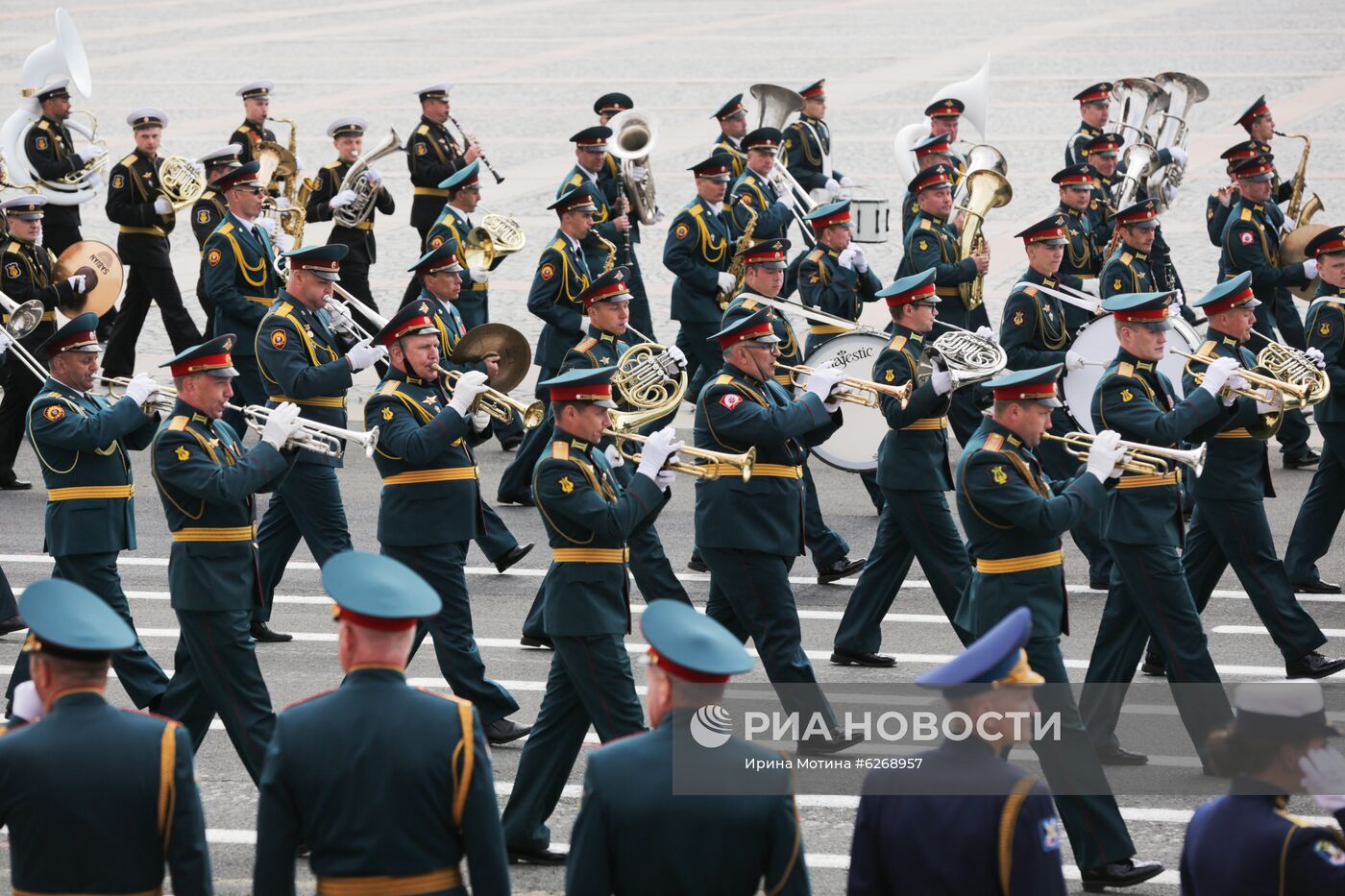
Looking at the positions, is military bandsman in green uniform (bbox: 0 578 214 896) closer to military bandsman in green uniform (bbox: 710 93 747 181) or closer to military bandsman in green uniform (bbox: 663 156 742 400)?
military bandsman in green uniform (bbox: 663 156 742 400)

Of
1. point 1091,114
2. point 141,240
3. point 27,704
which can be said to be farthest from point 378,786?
point 1091,114

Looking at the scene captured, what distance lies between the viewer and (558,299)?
13000 mm

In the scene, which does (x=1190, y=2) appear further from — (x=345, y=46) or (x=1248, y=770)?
→ (x=1248, y=770)

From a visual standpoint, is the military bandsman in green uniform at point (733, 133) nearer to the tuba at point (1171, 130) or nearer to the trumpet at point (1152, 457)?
the tuba at point (1171, 130)

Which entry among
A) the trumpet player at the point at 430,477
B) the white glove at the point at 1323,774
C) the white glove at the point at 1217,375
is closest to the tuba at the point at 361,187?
the trumpet player at the point at 430,477

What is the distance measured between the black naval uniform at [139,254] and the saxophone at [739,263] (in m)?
4.68

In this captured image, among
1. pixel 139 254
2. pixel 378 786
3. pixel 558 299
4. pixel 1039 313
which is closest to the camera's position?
pixel 378 786

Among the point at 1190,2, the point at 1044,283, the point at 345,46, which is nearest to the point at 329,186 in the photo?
the point at 1044,283

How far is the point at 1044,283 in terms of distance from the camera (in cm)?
1242

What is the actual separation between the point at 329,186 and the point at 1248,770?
13016mm

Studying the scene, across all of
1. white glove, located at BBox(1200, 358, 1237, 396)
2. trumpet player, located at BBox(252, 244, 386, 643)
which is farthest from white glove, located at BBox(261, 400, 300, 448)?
white glove, located at BBox(1200, 358, 1237, 396)

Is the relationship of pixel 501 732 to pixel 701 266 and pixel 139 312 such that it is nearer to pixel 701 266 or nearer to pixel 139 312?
pixel 701 266

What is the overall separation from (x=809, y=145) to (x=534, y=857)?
449 inches

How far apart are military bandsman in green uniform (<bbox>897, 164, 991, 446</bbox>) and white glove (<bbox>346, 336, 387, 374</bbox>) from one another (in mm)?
4313
